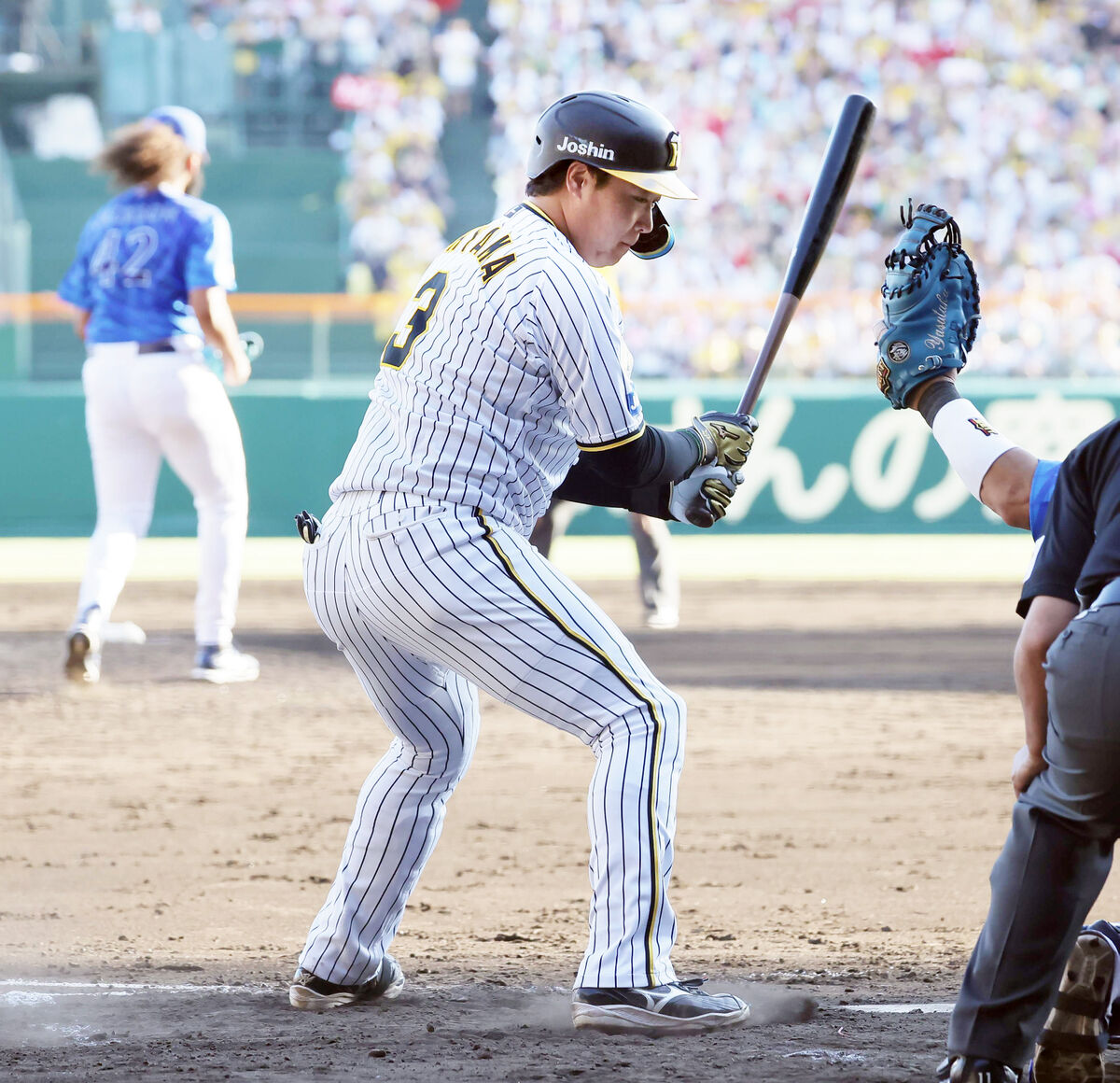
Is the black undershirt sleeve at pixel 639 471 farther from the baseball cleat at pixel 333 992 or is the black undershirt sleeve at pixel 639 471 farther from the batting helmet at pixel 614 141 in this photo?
the baseball cleat at pixel 333 992

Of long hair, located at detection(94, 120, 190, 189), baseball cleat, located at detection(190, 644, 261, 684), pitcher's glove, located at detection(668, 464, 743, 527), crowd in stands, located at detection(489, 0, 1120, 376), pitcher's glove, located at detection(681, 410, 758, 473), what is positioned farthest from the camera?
crowd in stands, located at detection(489, 0, 1120, 376)

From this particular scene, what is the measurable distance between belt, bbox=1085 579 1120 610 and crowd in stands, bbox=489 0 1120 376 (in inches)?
507

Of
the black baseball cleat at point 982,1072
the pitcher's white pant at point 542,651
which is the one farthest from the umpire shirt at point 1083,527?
the pitcher's white pant at point 542,651

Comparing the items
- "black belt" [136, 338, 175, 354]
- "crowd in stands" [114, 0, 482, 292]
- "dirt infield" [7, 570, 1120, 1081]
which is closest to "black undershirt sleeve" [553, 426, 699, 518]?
"dirt infield" [7, 570, 1120, 1081]

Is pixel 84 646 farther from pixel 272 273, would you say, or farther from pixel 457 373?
pixel 272 273

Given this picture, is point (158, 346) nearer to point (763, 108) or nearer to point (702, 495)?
point (702, 495)

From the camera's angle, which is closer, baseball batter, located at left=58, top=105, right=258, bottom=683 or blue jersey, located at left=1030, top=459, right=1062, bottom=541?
blue jersey, located at left=1030, top=459, right=1062, bottom=541

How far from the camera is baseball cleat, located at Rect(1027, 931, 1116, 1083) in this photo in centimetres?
276

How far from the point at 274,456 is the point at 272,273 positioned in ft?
15.2

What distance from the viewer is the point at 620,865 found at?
3.19m

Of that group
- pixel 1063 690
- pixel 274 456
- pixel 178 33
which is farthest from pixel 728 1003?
pixel 178 33

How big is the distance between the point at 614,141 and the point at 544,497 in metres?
0.72

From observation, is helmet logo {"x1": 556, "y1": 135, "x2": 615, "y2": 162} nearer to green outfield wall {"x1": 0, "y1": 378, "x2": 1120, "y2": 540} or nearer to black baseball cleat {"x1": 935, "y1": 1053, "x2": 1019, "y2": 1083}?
black baseball cleat {"x1": 935, "y1": 1053, "x2": 1019, "y2": 1083}

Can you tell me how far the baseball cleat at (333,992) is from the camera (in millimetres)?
3500
